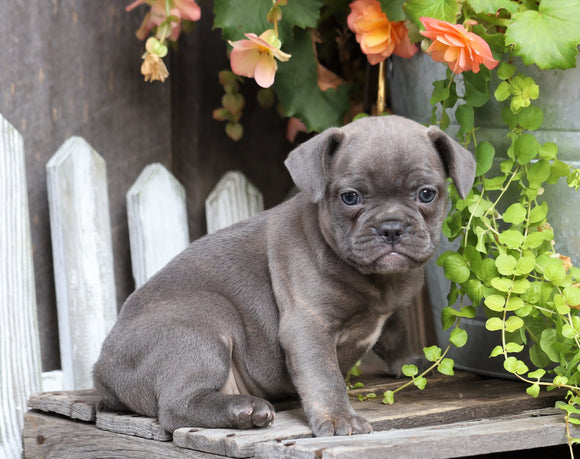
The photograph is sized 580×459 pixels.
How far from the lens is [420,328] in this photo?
4.27m

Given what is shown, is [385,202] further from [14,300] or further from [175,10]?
[14,300]

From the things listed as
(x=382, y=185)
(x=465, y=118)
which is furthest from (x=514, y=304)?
(x=465, y=118)

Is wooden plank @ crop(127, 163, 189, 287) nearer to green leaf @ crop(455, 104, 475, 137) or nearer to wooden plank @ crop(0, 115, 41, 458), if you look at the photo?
wooden plank @ crop(0, 115, 41, 458)

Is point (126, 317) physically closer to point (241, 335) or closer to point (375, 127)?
point (241, 335)

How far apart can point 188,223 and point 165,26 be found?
40.3 inches

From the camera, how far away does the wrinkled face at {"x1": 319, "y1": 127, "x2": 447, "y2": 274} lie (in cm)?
253

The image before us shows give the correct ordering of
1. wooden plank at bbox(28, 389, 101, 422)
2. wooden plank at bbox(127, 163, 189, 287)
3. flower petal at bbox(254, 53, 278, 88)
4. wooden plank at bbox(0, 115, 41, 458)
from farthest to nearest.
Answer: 1. wooden plank at bbox(127, 163, 189, 287)
2. wooden plank at bbox(0, 115, 41, 458)
3. flower petal at bbox(254, 53, 278, 88)
4. wooden plank at bbox(28, 389, 101, 422)

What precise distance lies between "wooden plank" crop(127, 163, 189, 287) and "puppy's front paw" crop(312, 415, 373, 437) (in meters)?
1.50

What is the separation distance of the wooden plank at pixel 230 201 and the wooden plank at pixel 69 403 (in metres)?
1.09

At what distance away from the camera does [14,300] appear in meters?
3.21

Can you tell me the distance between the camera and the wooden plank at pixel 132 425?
2576 millimetres

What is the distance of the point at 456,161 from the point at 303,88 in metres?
1.07

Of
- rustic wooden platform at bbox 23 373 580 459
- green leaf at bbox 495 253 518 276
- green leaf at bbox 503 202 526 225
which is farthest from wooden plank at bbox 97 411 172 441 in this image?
green leaf at bbox 503 202 526 225

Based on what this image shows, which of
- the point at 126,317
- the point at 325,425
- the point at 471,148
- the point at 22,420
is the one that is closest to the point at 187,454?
the point at 325,425
